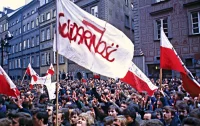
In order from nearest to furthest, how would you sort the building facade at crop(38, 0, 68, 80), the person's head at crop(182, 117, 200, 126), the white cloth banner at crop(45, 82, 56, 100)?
the person's head at crop(182, 117, 200, 126) → the white cloth banner at crop(45, 82, 56, 100) → the building facade at crop(38, 0, 68, 80)

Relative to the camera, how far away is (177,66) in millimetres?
6777

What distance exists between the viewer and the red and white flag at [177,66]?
242 inches

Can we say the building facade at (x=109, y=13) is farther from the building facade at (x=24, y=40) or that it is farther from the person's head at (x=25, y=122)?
the person's head at (x=25, y=122)

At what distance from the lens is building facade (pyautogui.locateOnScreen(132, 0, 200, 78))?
17281mm

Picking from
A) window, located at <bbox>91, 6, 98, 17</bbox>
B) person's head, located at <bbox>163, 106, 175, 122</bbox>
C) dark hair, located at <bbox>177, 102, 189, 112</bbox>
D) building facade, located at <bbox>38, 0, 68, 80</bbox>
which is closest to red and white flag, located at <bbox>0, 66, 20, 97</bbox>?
person's head, located at <bbox>163, 106, 175, 122</bbox>

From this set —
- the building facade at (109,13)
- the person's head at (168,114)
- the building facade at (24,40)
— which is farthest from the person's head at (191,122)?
the building facade at (24,40)

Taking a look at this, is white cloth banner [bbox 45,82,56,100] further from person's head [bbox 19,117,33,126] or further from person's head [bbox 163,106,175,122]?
person's head [bbox 163,106,175,122]

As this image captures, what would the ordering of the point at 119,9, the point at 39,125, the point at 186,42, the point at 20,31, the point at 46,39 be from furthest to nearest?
the point at 20,31 < the point at 46,39 < the point at 119,9 < the point at 186,42 < the point at 39,125

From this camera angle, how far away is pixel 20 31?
1817 inches

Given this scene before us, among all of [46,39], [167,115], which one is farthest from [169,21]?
[46,39]

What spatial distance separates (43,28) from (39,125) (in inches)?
1313

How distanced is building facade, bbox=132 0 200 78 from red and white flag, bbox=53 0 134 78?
43.0 ft

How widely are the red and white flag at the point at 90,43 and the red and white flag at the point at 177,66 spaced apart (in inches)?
87.9

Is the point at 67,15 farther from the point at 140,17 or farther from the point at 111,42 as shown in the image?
the point at 140,17
